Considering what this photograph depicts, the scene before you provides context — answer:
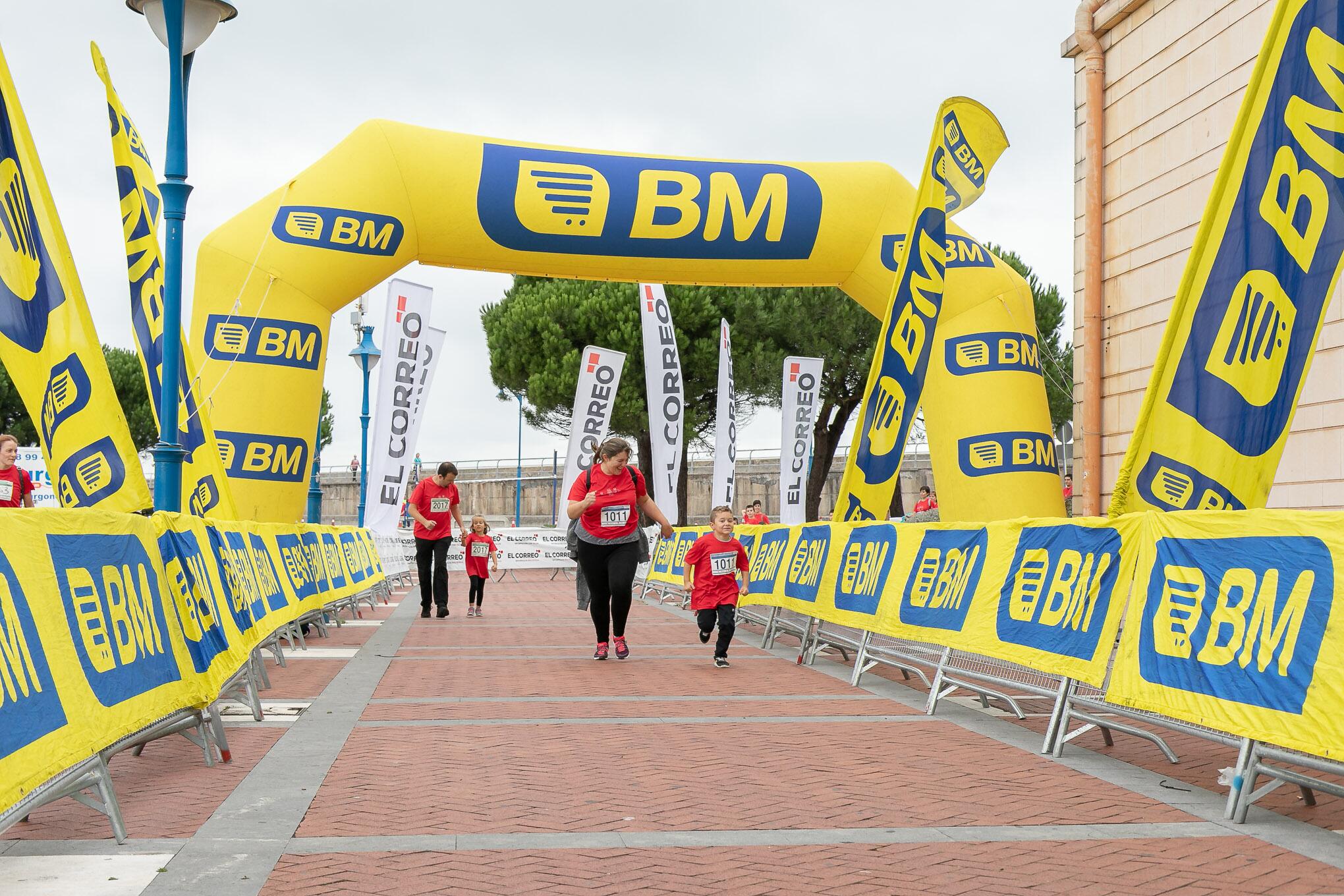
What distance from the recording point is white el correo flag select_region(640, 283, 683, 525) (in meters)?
24.1

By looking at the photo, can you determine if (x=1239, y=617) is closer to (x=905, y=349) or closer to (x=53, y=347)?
(x=53, y=347)

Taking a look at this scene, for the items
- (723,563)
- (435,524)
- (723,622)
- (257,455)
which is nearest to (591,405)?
(435,524)

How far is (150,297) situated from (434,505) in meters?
5.62

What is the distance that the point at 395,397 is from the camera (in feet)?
76.9

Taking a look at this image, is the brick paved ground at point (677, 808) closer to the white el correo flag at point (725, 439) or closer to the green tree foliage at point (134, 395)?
the white el correo flag at point (725, 439)

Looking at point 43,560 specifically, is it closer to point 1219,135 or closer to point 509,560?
point 1219,135

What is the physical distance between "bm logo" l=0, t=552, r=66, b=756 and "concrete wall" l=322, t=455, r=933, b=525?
4831cm

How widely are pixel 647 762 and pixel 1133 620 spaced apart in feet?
7.80

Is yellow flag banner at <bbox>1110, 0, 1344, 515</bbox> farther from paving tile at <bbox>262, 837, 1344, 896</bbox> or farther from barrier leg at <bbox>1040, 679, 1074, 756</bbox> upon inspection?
paving tile at <bbox>262, 837, 1344, 896</bbox>

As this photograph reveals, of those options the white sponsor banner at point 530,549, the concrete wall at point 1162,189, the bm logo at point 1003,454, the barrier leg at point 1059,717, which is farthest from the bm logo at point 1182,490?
the white sponsor banner at point 530,549

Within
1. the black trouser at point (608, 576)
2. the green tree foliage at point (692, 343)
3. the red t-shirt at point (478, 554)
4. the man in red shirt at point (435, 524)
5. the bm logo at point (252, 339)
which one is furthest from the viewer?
the green tree foliage at point (692, 343)

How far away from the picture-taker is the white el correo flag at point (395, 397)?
23234 mm

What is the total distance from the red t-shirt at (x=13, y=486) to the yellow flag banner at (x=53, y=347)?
15.2 feet

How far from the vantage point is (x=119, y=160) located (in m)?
10.6
